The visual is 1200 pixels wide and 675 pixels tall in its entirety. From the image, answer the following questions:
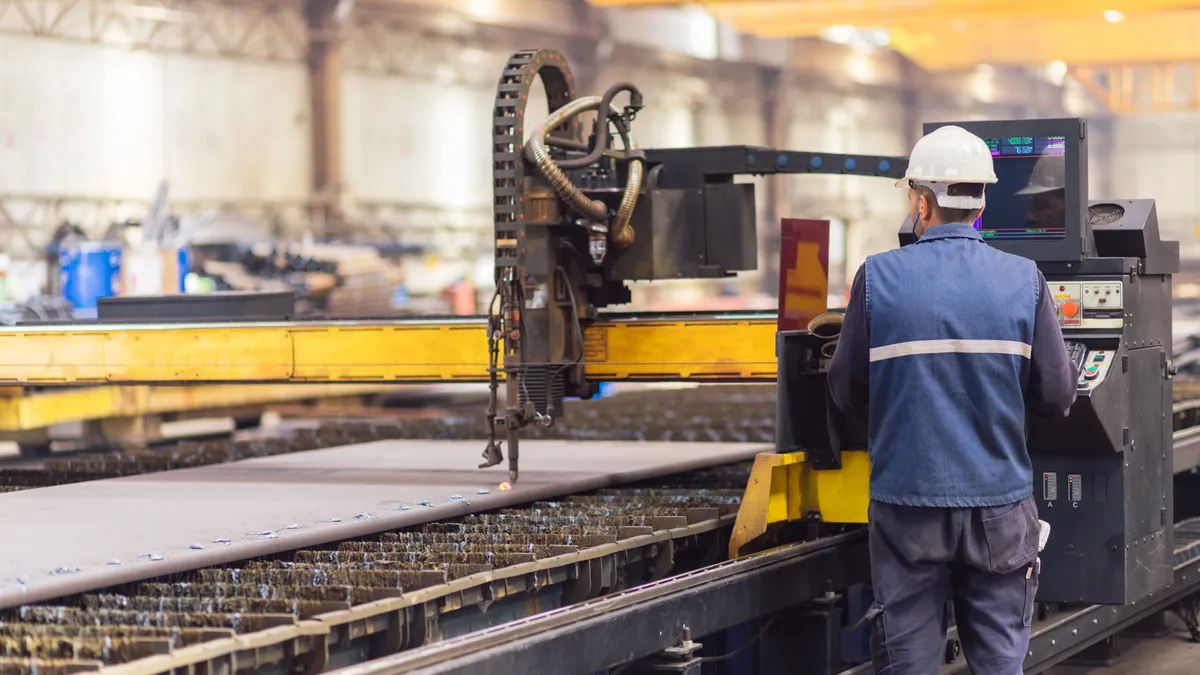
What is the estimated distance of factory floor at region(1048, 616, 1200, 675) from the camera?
6.97 meters

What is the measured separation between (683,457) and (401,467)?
1205 mm

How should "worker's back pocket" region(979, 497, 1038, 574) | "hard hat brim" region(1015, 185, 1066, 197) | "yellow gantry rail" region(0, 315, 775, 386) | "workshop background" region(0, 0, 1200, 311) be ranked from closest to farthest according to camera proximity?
"worker's back pocket" region(979, 497, 1038, 574) < "hard hat brim" region(1015, 185, 1066, 197) < "yellow gantry rail" region(0, 315, 775, 386) < "workshop background" region(0, 0, 1200, 311)

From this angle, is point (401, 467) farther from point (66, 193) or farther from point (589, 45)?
point (589, 45)

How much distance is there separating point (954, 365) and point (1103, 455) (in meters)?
1.23

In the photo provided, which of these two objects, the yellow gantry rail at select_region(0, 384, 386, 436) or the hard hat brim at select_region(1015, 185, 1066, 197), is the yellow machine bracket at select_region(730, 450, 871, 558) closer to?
the hard hat brim at select_region(1015, 185, 1066, 197)

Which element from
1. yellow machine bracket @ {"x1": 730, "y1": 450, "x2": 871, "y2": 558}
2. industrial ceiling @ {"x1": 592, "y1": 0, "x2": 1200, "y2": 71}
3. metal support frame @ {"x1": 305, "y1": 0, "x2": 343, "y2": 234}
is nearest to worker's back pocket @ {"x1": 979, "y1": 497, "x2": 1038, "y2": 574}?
yellow machine bracket @ {"x1": 730, "y1": 450, "x2": 871, "y2": 558}

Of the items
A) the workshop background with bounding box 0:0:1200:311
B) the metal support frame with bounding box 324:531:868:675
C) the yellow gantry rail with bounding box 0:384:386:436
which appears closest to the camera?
the metal support frame with bounding box 324:531:868:675

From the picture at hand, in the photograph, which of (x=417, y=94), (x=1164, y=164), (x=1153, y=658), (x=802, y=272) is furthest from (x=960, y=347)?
(x=1164, y=164)

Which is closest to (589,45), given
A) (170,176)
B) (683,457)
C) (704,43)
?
(704,43)

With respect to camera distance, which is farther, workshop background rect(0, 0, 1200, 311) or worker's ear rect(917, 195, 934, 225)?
workshop background rect(0, 0, 1200, 311)

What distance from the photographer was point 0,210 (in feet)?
63.7

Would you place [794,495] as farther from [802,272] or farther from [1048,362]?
[1048,362]

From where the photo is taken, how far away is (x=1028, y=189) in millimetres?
4828

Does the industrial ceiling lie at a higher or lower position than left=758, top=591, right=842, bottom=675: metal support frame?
higher
